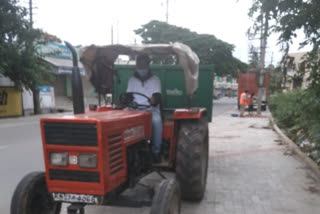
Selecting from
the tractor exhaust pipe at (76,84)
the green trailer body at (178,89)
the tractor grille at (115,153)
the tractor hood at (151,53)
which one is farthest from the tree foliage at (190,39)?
the tractor grille at (115,153)

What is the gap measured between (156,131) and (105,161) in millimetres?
1361

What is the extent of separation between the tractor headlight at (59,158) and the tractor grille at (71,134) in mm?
116

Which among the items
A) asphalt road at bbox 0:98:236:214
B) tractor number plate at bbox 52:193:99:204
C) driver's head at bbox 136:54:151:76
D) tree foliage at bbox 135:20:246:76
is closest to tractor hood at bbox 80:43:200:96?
driver's head at bbox 136:54:151:76

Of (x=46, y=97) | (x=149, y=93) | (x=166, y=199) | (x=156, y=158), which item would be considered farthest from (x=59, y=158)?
(x=46, y=97)

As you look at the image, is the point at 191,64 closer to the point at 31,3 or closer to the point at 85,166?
the point at 85,166

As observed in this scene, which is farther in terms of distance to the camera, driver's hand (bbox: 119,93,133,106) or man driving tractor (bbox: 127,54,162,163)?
driver's hand (bbox: 119,93,133,106)

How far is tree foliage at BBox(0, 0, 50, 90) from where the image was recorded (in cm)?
1530

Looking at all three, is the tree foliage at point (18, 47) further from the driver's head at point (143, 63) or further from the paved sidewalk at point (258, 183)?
the driver's head at point (143, 63)

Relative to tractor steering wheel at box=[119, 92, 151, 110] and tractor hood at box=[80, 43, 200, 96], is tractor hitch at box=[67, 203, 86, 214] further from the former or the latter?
tractor hood at box=[80, 43, 200, 96]

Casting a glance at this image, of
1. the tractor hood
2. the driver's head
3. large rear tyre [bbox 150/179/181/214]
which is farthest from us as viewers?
the driver's head

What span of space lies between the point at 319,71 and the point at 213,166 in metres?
2.90

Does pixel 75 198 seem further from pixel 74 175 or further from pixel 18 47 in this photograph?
pixel 18 47

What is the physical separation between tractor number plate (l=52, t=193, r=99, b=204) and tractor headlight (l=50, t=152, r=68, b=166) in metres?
0.32

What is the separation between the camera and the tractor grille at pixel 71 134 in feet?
9.19
